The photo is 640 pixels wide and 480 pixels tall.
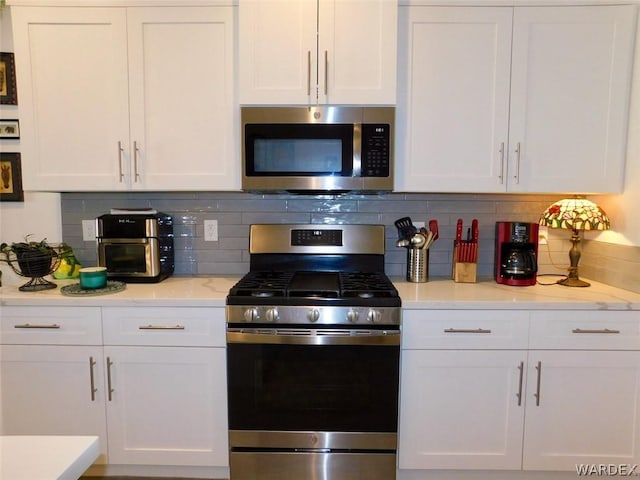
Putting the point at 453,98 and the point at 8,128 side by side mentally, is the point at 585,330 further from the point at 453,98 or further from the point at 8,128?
the point at 8,128

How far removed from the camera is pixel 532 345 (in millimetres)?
1718

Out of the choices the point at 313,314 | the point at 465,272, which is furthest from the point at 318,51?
the point at 465,272

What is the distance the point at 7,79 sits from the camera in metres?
2.14

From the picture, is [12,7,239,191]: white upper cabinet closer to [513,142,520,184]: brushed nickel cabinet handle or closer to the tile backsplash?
the tile backsplash

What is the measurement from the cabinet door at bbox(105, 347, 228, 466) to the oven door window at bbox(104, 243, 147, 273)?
16.9 inches

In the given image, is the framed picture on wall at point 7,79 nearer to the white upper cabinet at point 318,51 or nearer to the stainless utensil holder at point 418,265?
the white upper cabinet at point 318,51

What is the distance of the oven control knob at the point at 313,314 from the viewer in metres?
1.66

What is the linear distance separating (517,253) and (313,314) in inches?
42.9

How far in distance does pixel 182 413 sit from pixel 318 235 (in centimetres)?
106

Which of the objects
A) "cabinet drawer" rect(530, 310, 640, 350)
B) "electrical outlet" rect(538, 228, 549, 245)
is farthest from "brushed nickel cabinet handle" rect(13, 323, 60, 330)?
"electrical outlet" rect(538, 228, 549, 245)

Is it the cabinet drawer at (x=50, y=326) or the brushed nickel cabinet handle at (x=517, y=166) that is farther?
the brushed nickel cabinet handle at (x=517, y=166)

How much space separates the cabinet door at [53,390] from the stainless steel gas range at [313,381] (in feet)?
2.01

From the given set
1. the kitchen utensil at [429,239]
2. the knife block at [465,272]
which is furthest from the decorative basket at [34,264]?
the knife block at [465,272]

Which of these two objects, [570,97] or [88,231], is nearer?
[570,97]
